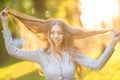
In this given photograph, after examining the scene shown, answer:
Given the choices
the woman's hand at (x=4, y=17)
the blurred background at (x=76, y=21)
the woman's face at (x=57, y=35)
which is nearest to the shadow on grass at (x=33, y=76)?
the blurred background at (x=76, y=21)

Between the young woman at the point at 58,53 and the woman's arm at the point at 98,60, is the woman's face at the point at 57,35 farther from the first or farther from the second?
Answer: the woman's arm at the point at 98,60

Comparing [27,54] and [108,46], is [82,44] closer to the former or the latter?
[108,46]

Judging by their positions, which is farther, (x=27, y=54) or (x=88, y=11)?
(x=88, y=11)

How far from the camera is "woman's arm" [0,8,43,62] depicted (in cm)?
192

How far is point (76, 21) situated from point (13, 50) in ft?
1.53

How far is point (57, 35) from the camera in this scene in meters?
Result: 1.98

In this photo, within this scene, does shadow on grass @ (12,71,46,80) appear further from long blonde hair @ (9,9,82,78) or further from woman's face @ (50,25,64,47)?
woman's face @ (50,25,64,47)

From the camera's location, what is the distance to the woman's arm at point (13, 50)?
1.92 metres

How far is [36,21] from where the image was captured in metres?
2.08

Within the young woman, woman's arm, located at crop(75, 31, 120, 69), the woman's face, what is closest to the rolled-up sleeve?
the young woman

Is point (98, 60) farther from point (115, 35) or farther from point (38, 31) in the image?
point (38, 31)

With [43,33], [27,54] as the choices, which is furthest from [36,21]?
[27,54]

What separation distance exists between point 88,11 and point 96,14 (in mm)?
56

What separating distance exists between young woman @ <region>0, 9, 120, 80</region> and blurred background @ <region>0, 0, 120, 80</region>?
0.09 meters
